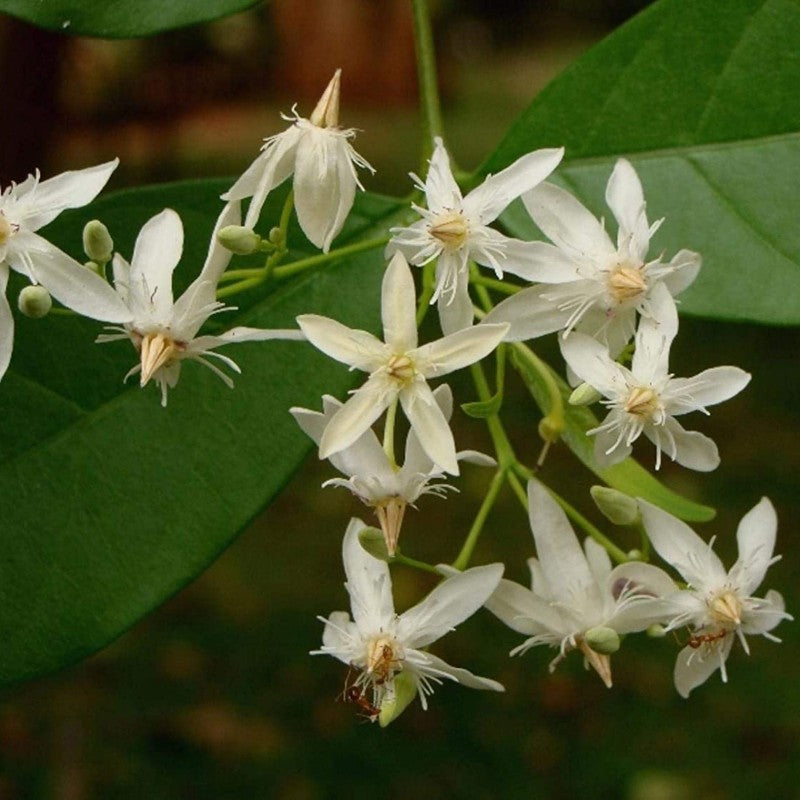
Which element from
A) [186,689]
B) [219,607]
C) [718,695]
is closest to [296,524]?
[219,607]

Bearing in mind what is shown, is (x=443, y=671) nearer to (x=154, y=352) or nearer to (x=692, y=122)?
(x=154, y=352)

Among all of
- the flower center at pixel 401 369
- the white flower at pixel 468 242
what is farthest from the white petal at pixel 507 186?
the flower center at pixel 401 369

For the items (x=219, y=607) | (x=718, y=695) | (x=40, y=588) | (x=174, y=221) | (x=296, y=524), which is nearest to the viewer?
(x=174, y=221)

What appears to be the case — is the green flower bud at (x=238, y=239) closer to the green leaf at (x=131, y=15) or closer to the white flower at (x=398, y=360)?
the white flower at (x=398, y=360)

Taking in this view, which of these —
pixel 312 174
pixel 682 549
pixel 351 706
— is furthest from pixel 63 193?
pixel 351 706

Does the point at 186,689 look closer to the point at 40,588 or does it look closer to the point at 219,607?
the point at 219,607

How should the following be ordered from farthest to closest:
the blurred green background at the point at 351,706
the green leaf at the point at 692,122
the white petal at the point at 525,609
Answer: the blurred green background at the point at 351,706, the green leaf at the point at 692,122, the white petal at the point at 525,609

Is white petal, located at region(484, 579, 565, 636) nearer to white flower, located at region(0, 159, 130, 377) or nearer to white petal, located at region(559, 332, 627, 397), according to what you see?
white petal, located at region(559, 332, 627, 397)
